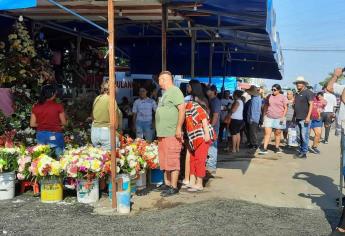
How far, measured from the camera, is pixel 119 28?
446 inches

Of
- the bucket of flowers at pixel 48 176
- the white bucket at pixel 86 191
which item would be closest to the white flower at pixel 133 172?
the white bucket at pixel 86 191

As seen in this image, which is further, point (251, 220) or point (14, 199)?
point (14, 199)

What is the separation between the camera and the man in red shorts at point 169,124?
6.62 meters

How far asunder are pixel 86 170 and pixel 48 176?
0.58 m

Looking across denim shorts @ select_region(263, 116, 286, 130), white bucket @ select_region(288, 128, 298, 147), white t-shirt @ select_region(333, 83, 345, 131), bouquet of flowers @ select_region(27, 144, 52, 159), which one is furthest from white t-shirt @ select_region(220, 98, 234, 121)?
white t-shirt @ select_region(333, 83, 345, 131)

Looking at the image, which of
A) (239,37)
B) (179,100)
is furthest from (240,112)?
(179,100)

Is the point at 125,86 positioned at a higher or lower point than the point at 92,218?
higher

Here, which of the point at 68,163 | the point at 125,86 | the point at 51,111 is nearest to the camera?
the point at 68,163

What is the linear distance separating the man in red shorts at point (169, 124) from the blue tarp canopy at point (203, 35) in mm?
1329

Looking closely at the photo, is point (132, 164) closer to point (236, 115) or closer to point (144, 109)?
point (144, 109)

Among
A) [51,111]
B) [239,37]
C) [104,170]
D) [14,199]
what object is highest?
[239,37]

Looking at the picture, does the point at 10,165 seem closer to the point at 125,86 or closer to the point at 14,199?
the point at 14,199

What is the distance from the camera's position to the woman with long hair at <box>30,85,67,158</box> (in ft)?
23.0

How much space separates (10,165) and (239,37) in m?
6.55
